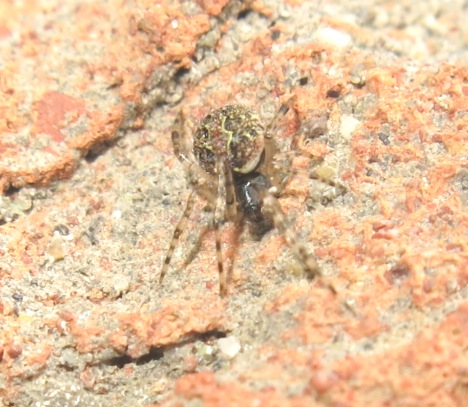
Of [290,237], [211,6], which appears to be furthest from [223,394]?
[211,6]

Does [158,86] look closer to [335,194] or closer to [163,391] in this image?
[335,194]

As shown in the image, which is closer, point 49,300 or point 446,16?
point 49,300

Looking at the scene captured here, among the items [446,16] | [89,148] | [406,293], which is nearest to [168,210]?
[89,148]

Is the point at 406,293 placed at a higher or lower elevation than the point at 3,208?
lower

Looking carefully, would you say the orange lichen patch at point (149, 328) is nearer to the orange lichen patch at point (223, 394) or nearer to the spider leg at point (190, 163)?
the orange lichen patch at point (223, 394)

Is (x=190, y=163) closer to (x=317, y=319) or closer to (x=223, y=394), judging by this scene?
(x=317, y=319)

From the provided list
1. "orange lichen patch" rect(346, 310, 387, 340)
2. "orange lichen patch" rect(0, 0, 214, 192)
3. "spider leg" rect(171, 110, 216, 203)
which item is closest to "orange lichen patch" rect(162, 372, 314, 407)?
"orange lichen patch" rect(346, 310, 387, 340)

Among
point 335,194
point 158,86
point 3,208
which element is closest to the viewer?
point 335,194

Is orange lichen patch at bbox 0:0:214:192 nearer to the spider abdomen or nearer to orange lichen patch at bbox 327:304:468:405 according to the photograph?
the spider abdomen

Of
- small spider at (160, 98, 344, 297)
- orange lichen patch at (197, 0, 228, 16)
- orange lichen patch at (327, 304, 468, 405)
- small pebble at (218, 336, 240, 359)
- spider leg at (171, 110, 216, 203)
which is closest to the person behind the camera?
orange lichen patch at (327, 304, 468, 405)
